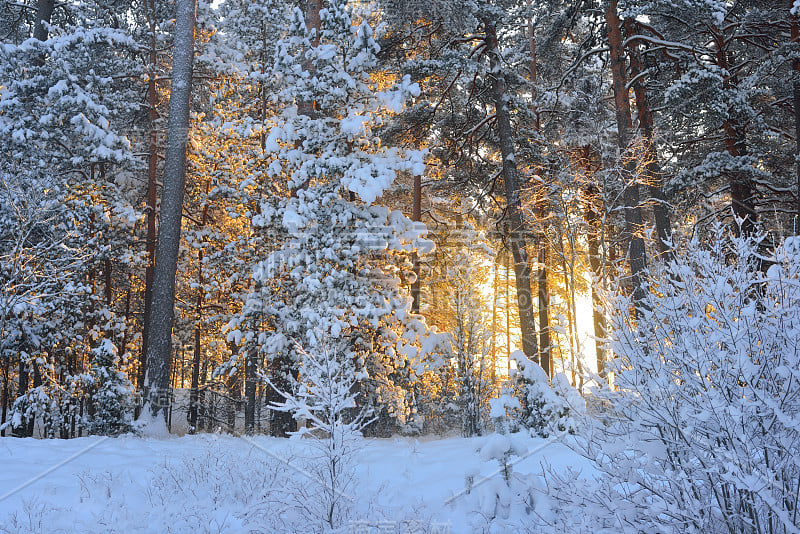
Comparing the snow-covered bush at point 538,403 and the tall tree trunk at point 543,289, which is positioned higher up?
the tall tree trunk at point 543,289

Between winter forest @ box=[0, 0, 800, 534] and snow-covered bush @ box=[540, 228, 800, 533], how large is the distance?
2 centimetres

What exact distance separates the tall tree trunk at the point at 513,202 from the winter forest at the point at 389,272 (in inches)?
3.5

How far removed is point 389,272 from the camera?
34.2 ft

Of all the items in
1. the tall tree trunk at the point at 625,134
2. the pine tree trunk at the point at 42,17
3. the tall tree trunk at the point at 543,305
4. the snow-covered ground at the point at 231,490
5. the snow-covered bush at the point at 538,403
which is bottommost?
the snow-covered ground at the point at 231,490

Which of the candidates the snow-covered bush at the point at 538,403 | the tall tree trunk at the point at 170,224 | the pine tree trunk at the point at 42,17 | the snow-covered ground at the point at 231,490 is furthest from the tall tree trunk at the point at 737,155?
the pine tree trunk at the point at 42,17

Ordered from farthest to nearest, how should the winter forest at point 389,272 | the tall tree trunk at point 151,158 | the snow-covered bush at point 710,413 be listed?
the tall tree trunk at point 151,158 → the winter forest at point 389,272 → the snow-covered bush at point 710,413

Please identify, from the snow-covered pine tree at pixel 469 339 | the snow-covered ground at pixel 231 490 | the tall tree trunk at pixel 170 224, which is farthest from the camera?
the snow-covered pine tree at pixel 469 339

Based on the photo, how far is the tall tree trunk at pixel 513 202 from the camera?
36.7 ft

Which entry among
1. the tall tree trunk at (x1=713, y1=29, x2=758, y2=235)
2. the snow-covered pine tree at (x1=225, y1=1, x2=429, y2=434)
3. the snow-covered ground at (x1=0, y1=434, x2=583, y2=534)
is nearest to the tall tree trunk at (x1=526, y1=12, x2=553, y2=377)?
the tall tree trunk at (x1=713, y1=29, x2=758, y2=235)

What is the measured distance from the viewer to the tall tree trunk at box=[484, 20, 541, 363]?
1119 cm

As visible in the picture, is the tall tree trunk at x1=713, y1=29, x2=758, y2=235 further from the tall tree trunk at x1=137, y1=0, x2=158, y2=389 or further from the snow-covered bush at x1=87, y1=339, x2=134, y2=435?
the tall tree trunk at x1=137, y1=0, x2=158, y2=389

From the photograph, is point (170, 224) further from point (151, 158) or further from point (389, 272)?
point (151, 158)

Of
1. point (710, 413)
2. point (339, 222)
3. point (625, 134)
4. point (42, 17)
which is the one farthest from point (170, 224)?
point (625, 134)

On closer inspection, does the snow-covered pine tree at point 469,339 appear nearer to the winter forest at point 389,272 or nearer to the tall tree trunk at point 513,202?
the winter forest at point 389,272
